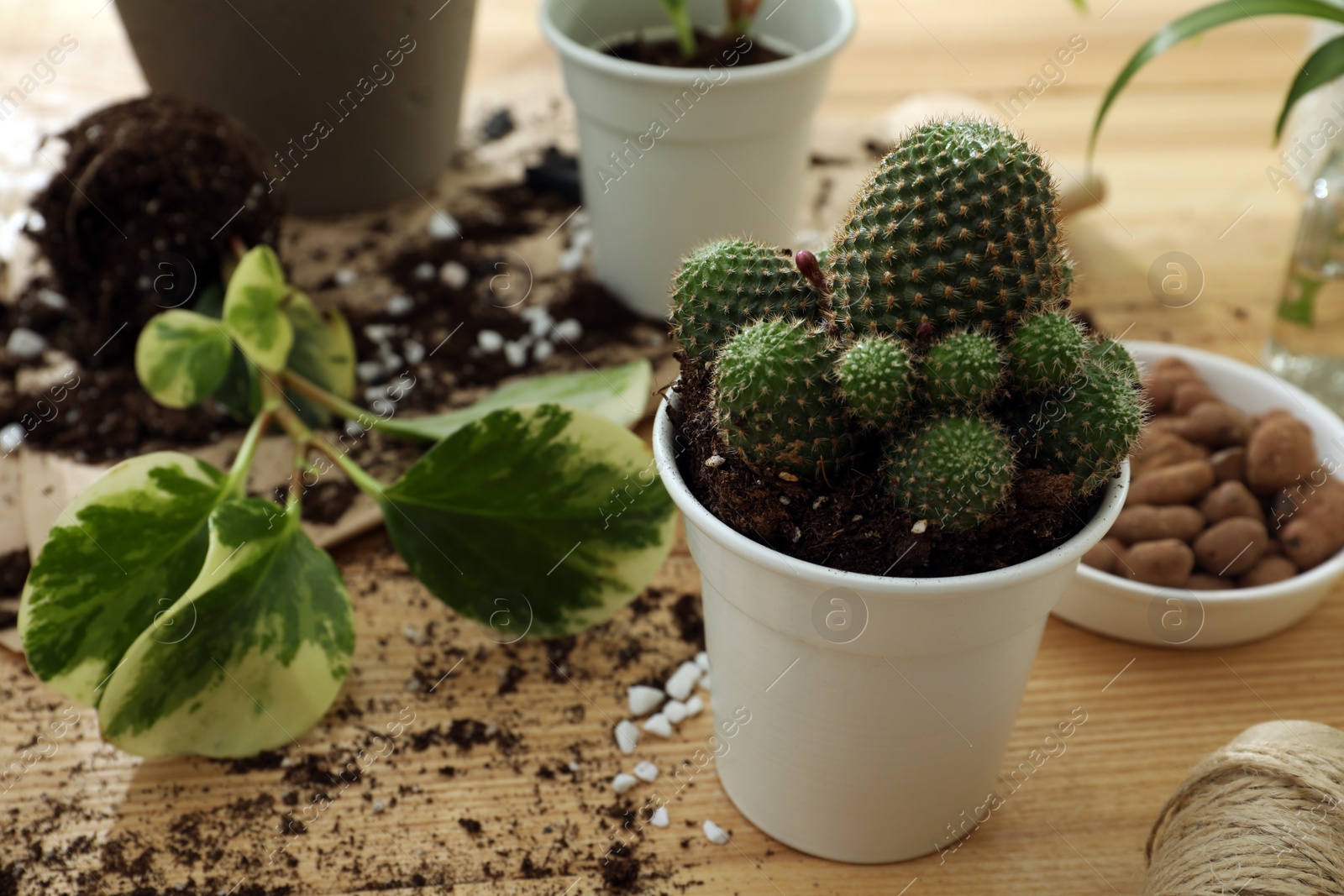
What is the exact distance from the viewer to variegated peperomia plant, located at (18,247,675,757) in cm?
80

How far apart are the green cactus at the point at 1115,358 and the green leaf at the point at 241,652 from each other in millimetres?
558

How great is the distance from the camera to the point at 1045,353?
0.64 m

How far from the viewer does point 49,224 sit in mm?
1141

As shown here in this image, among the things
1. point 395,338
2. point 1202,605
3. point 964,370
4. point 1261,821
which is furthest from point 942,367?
point 395,338

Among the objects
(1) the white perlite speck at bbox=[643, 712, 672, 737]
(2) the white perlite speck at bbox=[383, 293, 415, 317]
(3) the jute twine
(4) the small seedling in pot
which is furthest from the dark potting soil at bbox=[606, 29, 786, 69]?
(3) the jute twine

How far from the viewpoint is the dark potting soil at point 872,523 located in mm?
651

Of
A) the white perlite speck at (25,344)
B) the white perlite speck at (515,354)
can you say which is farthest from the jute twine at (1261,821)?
the white perlite speck at (25,344)

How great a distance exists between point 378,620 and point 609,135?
0.57 m

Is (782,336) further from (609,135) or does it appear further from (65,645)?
(609,135)

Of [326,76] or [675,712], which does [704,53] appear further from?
[675,712]

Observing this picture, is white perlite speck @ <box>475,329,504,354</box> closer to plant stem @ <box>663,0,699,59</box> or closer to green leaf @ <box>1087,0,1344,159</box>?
plant stem @ <box>663,0,699,59</box>

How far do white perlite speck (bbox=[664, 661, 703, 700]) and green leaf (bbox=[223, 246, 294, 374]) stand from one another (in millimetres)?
445

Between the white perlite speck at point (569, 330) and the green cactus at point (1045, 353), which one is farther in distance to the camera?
the white perlite speck at point (569, 330)

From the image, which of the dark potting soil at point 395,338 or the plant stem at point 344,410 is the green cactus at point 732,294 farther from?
the dark potting soil at point 395,338
